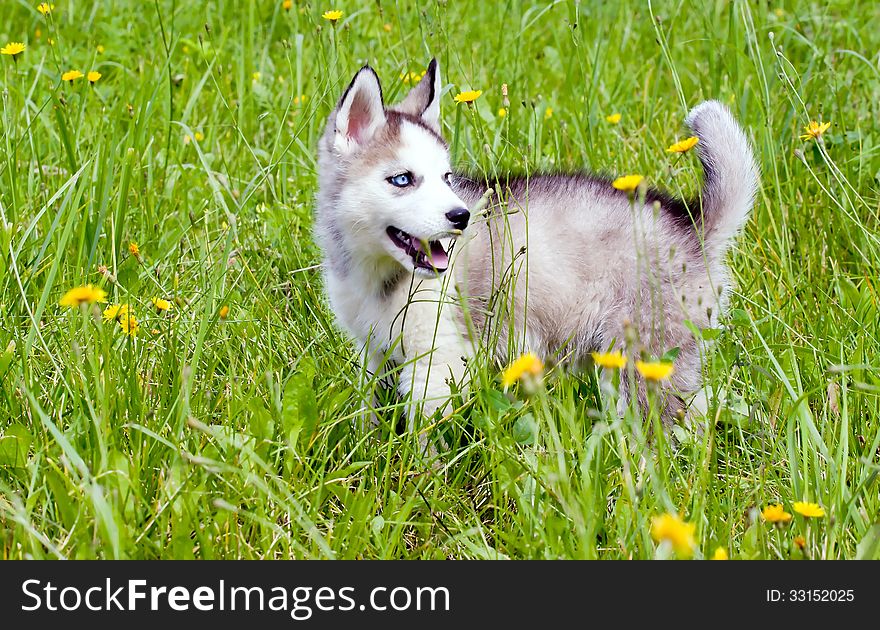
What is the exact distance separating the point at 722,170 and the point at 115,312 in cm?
190

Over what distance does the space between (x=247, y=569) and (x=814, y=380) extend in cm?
181

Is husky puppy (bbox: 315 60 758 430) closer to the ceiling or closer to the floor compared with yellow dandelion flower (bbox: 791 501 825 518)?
closer to the ceiling

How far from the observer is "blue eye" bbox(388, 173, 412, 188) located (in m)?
3.16

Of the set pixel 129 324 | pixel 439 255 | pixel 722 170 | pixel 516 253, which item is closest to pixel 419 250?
pixel 439 255

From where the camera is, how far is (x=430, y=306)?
3.19 m

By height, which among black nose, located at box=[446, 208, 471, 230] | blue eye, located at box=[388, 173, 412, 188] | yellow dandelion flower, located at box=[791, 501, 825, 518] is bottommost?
yellow dandelion flower, located at box=[791, 501, 825, 518]

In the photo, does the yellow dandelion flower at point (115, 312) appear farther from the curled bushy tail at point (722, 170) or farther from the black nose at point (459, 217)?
the curled bushy tail at point (722, 170)

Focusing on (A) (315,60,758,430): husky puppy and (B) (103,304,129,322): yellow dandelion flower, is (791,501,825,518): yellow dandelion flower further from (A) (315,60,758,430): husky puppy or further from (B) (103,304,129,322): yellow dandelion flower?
(B) (103,304,129,322): yellow dandelion flower

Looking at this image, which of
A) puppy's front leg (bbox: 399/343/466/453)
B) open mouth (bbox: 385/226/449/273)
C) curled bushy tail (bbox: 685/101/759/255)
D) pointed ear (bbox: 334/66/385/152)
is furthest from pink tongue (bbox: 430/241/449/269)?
Answer: curled bushy tail (bbox: 685/101/759/255)

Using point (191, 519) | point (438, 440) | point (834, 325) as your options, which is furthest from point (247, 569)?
point (834, 325)

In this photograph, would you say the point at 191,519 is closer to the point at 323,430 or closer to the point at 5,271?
the point at 323,430

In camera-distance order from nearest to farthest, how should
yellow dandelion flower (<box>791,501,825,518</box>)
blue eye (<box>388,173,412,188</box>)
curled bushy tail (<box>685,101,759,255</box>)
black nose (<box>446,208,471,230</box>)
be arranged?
yellow dandelion flower (<box>791,501,825,518</box>)
black nose (<box>446,208,471,230</box>)
blue eye (<box>388,173,412,188</box>)
curled bushy tail (<box>685,101,759,255</box>)

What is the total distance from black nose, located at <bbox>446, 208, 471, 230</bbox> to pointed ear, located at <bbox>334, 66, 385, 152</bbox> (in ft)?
1.72

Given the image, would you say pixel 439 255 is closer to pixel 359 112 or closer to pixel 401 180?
pixel 401 180
